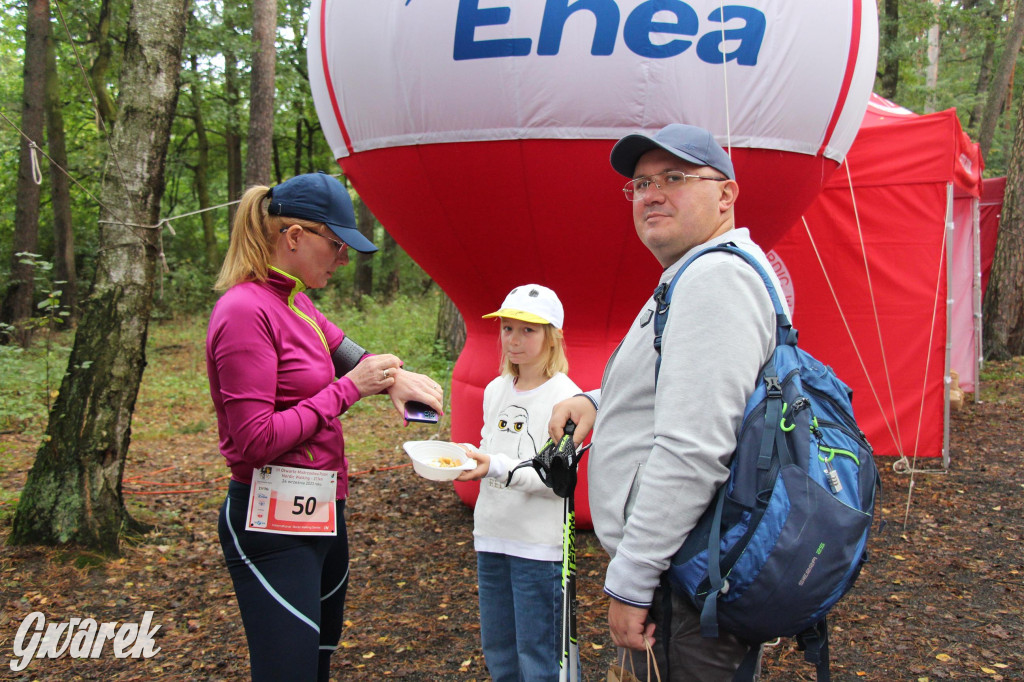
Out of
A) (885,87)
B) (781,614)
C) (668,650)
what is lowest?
(668,650)

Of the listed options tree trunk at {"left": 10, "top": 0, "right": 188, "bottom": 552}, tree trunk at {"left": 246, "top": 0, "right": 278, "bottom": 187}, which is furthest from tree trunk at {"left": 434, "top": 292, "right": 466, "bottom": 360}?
tree trunk at {"left": 10, "top": 0, "right": 188, "bottom": 552}

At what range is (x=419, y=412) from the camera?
259cm

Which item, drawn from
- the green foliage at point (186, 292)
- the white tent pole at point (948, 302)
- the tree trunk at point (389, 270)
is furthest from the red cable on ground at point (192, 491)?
the tree trunk at point (389, 270)

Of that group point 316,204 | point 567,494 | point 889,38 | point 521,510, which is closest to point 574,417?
point 567,494

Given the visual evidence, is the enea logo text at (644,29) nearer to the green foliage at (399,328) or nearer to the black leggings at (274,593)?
the black leggings at (274,593)

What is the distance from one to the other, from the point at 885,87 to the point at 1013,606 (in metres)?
14.1

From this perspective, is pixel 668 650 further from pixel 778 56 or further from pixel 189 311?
pixel 189 311

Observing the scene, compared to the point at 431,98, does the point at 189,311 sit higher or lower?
lower

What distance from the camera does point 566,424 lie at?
2.41 meters

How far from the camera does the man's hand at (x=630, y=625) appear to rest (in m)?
1.73

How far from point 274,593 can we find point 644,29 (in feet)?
10.2

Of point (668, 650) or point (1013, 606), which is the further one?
point (1013, 606)

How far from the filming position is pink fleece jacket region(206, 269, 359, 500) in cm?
218

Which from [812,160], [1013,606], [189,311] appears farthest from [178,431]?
[189,311]
